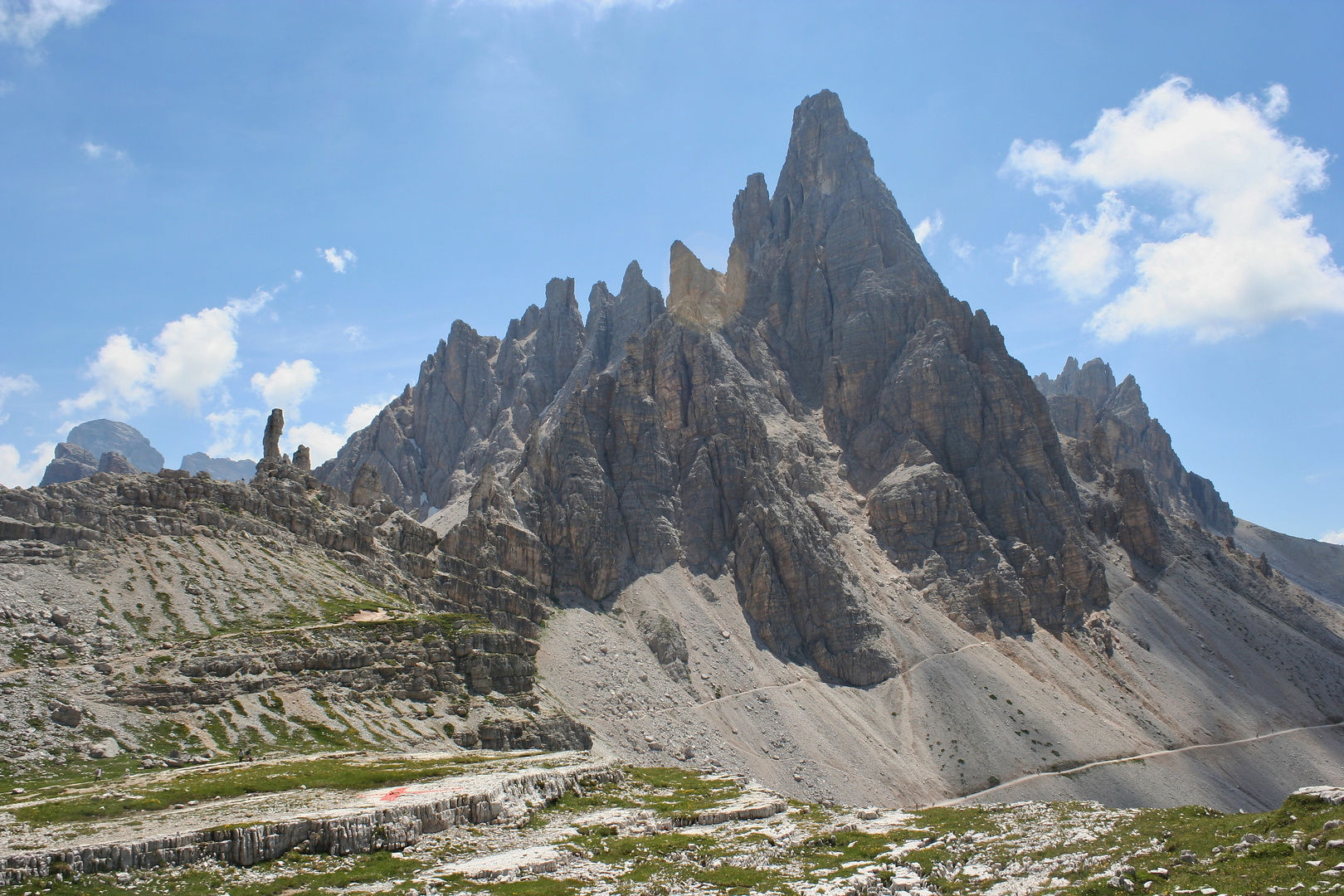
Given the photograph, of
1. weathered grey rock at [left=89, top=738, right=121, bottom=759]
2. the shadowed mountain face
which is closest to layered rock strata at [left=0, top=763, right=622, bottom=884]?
weathered grey rock at [left=89, top=738, right=121, bottom=759]

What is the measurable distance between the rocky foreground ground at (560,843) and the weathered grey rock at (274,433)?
241 ft

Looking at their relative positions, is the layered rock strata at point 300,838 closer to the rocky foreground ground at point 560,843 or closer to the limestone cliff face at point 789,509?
the rocky foreground ground at point 560,843

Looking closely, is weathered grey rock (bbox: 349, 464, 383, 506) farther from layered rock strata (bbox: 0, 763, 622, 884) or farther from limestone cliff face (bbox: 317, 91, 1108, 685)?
layered rock strata (bbox: 0, 763, 622, 884)

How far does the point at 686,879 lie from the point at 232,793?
2465 centimetres

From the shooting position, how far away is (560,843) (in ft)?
124

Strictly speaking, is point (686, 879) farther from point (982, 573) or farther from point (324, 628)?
point (982, 573)

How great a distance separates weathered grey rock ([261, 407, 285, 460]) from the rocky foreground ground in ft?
241

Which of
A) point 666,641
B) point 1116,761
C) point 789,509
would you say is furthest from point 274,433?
point 1116,761

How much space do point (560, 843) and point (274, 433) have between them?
97277 millimetres

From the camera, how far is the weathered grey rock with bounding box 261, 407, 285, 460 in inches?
4610

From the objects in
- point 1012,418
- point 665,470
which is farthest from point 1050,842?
point 1012,418

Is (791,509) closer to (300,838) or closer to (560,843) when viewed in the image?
(560,843)

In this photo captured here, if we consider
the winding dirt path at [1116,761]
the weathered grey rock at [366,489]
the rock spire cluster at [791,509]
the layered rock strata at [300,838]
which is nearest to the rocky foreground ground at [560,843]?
the layered rock strata at [300,838]

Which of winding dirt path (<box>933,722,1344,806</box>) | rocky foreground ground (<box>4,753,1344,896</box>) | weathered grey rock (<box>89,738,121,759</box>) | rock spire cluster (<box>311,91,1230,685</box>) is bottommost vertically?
winding dirt path (<box>933,722,1344,806</box>)
